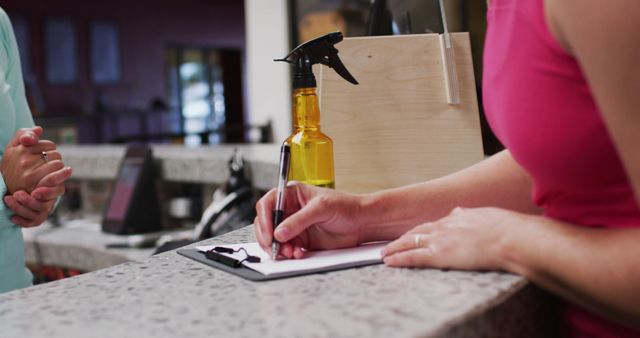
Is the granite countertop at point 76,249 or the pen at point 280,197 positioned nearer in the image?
the pen at point 280,197

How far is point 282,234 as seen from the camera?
2.91 feet

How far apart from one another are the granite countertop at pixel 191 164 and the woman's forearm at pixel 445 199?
107cm

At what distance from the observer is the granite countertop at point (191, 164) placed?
7.08 ft

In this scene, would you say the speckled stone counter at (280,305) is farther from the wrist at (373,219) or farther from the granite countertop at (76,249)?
the granite countertop at (76,249)

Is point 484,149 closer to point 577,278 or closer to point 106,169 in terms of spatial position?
point 577,278

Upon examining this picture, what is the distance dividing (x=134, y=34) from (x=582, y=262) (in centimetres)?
1108

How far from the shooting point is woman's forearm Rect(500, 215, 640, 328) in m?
0.68

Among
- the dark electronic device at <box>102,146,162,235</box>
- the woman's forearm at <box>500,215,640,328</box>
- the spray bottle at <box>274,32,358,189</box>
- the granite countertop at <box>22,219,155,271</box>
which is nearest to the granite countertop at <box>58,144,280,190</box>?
the dark electronic device at <box>102,146,162,235</box>

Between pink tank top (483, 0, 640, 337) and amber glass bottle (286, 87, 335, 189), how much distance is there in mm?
477

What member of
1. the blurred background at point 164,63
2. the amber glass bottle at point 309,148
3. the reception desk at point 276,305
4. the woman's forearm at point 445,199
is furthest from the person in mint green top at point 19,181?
the blurred background at point 164,63

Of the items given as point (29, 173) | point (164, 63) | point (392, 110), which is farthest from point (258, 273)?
point (164, 63)

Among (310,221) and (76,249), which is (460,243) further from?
(76,249)

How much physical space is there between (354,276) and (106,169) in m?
2.26

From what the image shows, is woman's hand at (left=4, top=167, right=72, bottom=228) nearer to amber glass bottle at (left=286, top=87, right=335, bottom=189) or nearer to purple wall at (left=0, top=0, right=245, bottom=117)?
amber glass bottle at (left=286, top=87, right=335, bottom=189)
